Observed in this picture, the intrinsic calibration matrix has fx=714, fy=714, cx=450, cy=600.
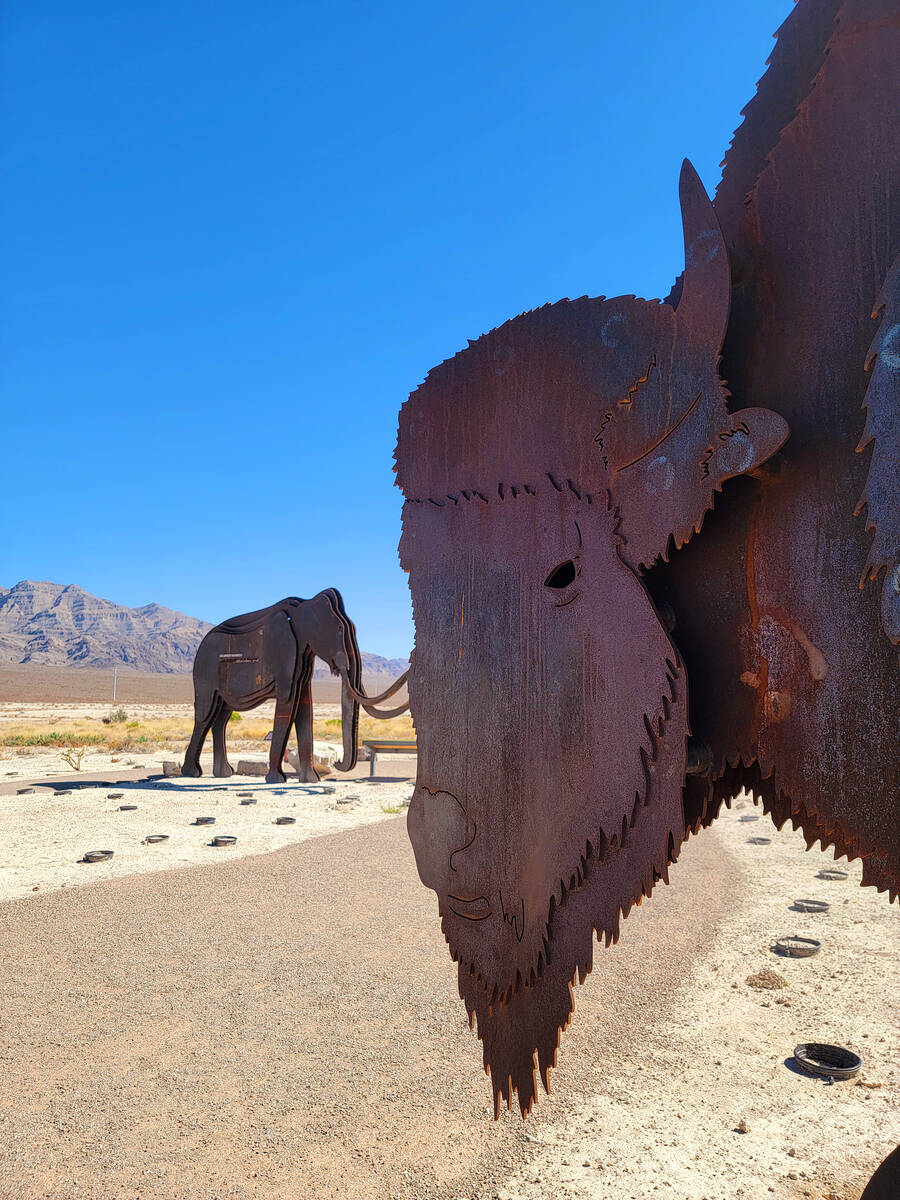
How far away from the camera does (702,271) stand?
1183mm

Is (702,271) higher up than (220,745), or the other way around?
(702,271)

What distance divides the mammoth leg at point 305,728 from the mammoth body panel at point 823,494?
41.3ft

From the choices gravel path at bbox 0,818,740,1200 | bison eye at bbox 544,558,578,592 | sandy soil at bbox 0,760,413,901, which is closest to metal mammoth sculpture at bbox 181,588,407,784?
sandy soil at bbox 0,760,413,901

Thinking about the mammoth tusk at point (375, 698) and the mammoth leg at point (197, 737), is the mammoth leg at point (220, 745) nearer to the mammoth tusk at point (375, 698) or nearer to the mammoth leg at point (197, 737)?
the mammoth leg at point (197, 737)

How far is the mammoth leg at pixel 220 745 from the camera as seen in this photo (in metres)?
14.9

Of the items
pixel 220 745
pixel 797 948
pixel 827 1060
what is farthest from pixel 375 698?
pixel 220 745

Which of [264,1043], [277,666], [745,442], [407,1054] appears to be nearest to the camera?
[745,442]

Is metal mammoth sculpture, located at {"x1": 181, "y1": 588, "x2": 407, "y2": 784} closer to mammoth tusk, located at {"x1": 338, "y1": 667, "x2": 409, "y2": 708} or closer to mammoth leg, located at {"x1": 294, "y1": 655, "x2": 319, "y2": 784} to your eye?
mammoth leg, located at {"x1": 294, "y1": 655, "x2": 319, "y2": 784}

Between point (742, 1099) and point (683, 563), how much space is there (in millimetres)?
3218

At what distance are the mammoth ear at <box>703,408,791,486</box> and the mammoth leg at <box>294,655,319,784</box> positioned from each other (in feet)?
41.5

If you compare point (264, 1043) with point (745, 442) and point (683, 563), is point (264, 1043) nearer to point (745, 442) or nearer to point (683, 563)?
point (683, 563)

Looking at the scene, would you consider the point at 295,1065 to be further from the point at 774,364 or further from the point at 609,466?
the point at 774,364

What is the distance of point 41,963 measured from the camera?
5.09m

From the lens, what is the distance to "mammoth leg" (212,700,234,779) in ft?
48.7
